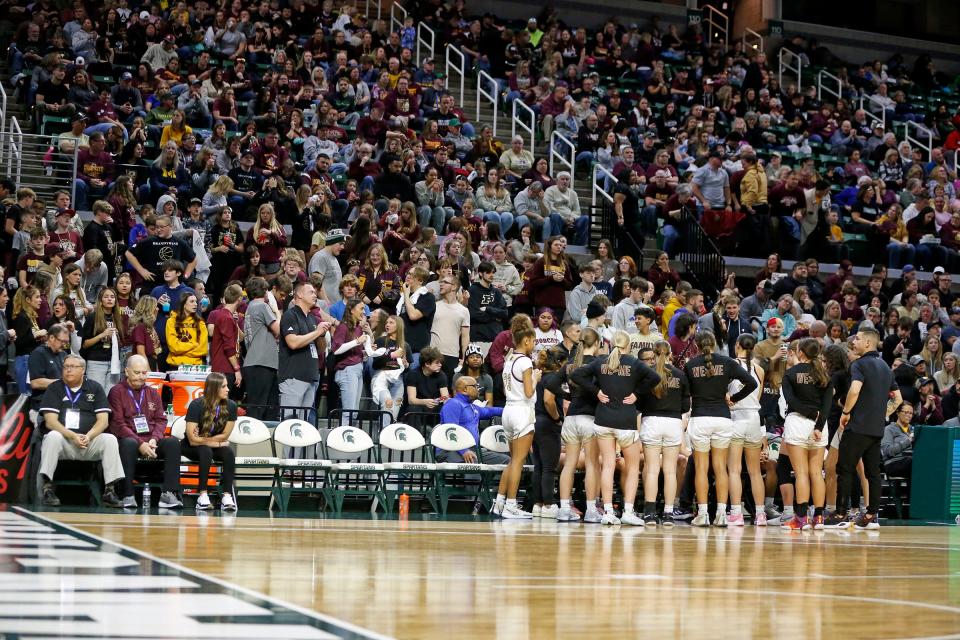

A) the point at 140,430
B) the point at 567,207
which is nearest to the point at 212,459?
the point at 140,430

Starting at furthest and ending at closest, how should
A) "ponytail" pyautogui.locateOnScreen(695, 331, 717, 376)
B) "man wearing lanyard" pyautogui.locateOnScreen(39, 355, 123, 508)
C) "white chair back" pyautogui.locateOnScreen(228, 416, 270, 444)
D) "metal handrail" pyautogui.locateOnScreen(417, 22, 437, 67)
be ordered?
"metal handrail" pyautogui.locateOnScreen(417, 22, 437, 67) → "white chair back" pyautogui.locateOnScreen(228, 416, 270, 444) → "ponytail" pyautogui.locateOnScreen(695, 331, 717, 376) → "man wearing lanyard" pyautogui.locateOnScreen(39, 355, 123, 508)

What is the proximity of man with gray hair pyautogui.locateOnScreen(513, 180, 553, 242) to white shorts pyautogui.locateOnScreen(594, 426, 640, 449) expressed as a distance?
7.34 metres

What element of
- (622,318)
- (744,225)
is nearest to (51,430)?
(622,318)

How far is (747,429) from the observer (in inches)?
498

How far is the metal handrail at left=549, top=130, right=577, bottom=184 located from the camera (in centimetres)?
2210

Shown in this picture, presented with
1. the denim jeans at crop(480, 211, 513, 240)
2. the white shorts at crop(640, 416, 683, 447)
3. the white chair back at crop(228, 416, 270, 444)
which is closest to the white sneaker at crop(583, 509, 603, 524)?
the white shorts at crop(640, 416, 683, 447)

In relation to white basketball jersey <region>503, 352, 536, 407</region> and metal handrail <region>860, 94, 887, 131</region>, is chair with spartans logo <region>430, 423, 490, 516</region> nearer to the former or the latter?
white basketball jersey <region>503, 352, 536, 407</region>

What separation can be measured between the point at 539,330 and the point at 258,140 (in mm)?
5476

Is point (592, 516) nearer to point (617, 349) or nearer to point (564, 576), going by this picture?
point (617, 349)

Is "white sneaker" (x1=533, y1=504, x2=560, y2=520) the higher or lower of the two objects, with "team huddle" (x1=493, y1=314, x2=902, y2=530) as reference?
lower

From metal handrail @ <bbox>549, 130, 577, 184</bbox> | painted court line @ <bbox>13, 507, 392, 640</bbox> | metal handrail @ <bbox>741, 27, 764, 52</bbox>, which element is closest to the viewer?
painted court line @ <bbox>13, 507, 392, 640</bbox>

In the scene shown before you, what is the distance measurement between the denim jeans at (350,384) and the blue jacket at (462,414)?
960mm

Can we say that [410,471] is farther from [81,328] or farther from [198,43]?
[198,43]

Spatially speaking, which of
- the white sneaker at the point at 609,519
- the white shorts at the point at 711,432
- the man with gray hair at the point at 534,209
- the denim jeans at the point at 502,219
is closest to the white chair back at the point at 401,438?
the white sneaker at the point at 609,519
